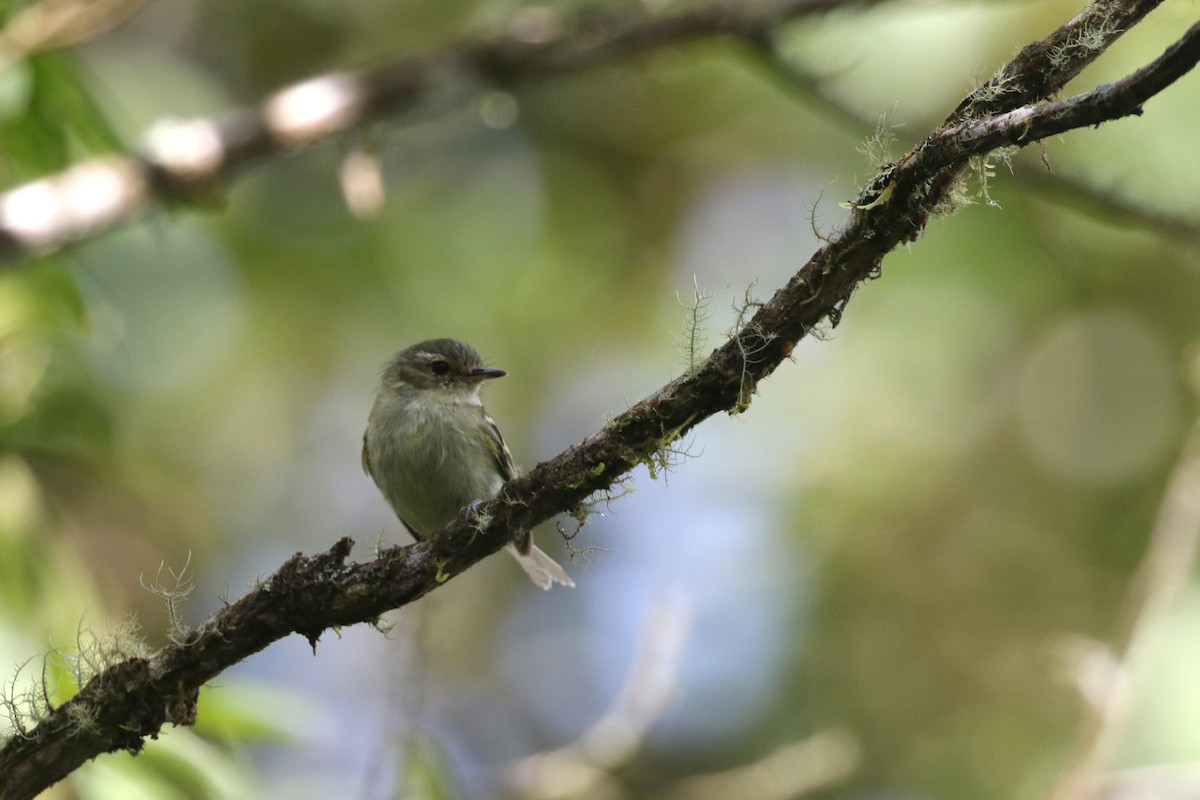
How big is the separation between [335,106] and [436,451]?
78.0 inches

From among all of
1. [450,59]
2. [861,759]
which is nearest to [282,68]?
[450,59]

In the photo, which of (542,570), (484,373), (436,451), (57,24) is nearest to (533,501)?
(436,451)

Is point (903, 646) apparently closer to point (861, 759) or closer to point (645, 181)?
point (861, 759)

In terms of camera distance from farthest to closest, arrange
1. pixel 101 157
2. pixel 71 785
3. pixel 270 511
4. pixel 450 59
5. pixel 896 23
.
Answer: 1. pixel 270 511
2. pixel 896 23
3. pixel 450 59
4. pixel 101 157
5. pixel 71 785

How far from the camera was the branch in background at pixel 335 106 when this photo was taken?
5500 mm

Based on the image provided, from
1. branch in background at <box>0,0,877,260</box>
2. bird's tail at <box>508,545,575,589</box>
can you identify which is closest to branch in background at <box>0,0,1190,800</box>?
bird's tail at <box>508,545,575,589</box>

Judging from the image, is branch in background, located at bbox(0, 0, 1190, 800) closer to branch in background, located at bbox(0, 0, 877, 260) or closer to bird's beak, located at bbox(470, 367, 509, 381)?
bird's beak, located at bbox(470, 367, 509, 381)

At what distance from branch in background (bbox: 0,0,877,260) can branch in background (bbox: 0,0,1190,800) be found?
121 inches

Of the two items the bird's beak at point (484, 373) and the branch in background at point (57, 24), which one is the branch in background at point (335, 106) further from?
the bird's beak at point (484, 373)

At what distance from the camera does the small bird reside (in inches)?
199

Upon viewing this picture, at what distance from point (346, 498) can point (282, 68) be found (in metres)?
3.56

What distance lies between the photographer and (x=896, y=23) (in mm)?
6633

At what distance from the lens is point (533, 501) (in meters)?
2.72

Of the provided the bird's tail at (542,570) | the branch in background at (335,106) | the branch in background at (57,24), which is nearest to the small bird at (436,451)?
the bird's tail at (542,570)
